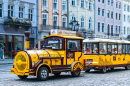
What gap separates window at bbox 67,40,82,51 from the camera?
15.7m

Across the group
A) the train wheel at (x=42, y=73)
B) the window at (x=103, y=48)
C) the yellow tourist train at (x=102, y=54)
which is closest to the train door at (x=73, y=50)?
the train wheel at (x=42, y=73)

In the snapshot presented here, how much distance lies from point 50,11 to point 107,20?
59.3 feet

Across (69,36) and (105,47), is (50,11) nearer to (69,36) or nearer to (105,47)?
(105,47)

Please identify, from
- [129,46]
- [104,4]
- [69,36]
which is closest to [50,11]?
[104,4]

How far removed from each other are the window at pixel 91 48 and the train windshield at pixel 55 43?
4566mm

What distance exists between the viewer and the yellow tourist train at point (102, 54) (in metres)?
19.3

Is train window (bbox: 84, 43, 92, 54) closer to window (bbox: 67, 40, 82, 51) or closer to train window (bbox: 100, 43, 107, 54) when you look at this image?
train window (bbox: 100, 43, 107, 54)

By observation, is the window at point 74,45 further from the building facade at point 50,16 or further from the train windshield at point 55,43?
the building facade at point 50,16

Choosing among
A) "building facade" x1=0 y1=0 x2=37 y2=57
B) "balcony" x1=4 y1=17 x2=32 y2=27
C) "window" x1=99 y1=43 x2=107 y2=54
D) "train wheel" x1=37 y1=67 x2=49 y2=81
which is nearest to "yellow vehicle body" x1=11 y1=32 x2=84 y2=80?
"train wheel" x1=37 y1=67 x2=49 y2=81

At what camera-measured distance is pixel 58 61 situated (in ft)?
49.3

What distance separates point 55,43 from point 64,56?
879 mm

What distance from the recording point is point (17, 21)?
36.5 metres

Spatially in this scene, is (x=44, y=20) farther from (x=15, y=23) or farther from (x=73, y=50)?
(x=73, y=50)

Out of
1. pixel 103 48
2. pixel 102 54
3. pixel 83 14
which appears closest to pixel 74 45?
pixel 102 54
